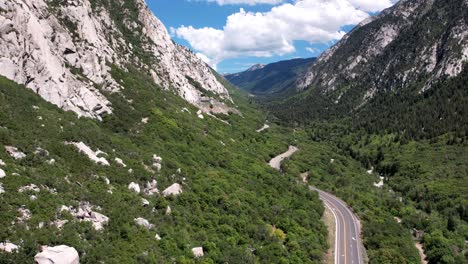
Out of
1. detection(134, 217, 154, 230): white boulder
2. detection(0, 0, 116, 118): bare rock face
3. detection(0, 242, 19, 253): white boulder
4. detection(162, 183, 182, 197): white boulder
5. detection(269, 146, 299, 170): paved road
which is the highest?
detection(0, 0, 116, 118): bare rock face

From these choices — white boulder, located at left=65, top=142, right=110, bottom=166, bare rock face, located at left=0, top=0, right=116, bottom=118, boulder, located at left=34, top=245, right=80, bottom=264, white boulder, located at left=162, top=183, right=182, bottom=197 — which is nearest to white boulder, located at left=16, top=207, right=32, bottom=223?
boulder, located at left=34, top=245, right=80, bottom=264

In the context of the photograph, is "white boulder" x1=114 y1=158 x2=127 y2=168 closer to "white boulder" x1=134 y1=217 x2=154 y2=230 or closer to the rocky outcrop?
"white boulder" x1=134 y1=217 x2=154 y2=230

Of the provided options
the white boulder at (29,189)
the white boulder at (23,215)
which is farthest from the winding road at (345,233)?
the white boulder at (23,215)

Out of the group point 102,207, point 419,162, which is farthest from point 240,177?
point 419,162

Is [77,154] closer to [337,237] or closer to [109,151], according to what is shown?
[109,151]

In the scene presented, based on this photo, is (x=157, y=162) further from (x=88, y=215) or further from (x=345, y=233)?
(x=345, y=233)

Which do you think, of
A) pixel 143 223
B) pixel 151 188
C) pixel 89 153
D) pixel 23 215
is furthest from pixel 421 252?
pixel 23 215

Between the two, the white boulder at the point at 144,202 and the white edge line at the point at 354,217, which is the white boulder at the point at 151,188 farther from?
the white edge line at the point at 354,217
